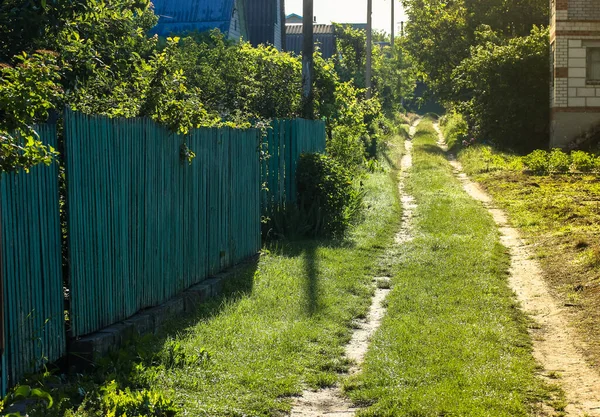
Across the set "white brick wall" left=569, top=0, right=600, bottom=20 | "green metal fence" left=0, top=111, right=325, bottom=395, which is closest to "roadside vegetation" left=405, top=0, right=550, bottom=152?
"white brick wall" left=569, top=0, right=600, bottom=20

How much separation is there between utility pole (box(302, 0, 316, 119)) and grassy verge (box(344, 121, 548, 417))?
4145 millimetres

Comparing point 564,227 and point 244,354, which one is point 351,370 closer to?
point 244,354

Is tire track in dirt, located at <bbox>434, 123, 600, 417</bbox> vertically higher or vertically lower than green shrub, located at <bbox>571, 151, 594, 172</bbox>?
lower

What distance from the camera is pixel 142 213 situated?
300 inches

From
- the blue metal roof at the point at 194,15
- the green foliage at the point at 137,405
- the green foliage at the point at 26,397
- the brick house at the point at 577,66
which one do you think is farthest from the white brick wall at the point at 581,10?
the green foliage at the point at 26,397

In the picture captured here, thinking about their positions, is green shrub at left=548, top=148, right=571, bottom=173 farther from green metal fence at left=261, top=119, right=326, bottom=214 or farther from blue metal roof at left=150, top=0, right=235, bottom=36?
blue metal roof at left=150, top=0, right=235, bottom=36

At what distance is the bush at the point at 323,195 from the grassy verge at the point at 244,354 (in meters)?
2.33

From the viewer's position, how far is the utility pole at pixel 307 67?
1627cm

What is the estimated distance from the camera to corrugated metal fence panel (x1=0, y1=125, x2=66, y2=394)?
18.0 ft

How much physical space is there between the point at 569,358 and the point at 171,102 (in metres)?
4.24

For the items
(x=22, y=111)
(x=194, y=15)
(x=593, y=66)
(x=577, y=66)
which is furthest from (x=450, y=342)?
(x=194, y=15)

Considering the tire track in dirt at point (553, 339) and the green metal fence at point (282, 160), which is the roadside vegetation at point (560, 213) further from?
the green metal fence at point (282, 160)

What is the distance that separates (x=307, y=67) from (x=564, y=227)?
5759mm

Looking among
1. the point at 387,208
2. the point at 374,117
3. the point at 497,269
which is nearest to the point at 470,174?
the point at 374,117
